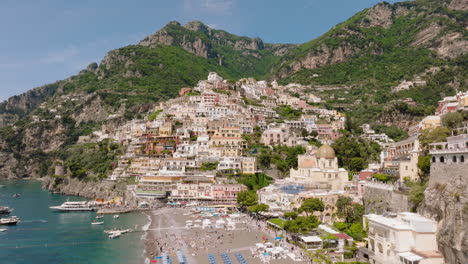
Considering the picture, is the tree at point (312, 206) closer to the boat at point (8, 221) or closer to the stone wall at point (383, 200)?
the stone wall at point (383, 200)

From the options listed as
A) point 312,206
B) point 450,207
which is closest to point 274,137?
point 312,206

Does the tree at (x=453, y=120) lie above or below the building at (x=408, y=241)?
above

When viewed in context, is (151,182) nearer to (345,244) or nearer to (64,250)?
(64,250)

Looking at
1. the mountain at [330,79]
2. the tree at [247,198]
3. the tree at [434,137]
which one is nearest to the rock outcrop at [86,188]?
the tree at [247,198]

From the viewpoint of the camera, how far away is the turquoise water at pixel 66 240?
Result: 1779 inches

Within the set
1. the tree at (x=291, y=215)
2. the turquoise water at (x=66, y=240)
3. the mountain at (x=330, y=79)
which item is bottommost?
the turquoise water at (x=66, y=240)

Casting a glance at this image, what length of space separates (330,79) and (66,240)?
124m

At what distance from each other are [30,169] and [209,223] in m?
111

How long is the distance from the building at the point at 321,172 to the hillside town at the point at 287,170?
164 millimetres

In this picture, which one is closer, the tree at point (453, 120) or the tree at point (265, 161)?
the tree at point (453, 120)

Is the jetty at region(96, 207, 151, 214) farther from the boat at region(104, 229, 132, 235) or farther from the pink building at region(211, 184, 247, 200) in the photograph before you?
the boat at region(104, 229, 132, 235)

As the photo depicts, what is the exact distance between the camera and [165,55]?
195875mm

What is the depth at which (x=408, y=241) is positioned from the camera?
33.4m

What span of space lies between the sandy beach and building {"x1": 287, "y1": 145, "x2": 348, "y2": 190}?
11726 millimetres
